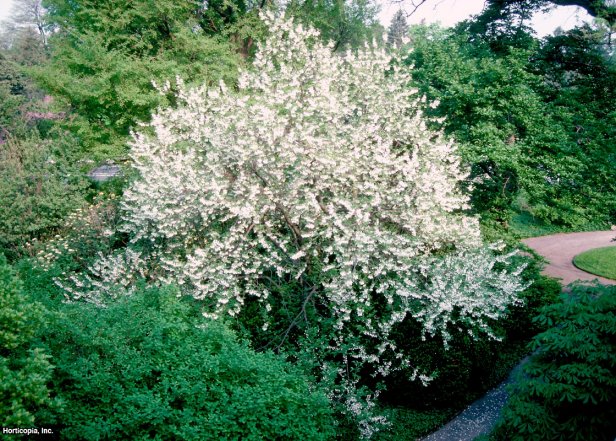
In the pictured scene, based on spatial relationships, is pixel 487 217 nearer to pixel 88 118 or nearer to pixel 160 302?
pixel 160 302

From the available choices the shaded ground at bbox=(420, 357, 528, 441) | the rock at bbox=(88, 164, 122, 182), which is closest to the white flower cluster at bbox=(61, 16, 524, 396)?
the shaded ground at bbox=(420, 357, 528, 441)

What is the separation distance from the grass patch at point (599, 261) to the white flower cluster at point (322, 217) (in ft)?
27.5

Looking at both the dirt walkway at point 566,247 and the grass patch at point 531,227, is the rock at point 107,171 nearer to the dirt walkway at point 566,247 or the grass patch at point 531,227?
the dirt walkway at point 566,247

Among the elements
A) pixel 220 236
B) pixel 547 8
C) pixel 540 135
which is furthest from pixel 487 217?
pixel 220 236

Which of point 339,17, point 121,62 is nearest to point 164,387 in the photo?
point 121,62

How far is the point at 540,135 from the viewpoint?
12.6 metres

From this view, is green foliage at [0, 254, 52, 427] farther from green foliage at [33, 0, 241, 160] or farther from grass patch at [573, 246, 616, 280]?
grass patch at [573, 246, 616, 280]

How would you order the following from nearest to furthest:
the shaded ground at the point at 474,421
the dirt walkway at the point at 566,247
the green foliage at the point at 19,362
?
the green foliage at the point at 19,362 < the shaded ground at the point at 474,421 < the dirt walkway at the point at 566,247

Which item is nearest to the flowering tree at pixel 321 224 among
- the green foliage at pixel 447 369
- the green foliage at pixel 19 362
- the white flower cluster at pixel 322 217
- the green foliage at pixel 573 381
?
the white flower cluster at pixel 322 217

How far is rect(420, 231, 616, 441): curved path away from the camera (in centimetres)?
770

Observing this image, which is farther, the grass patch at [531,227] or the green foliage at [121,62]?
the grass patch at [531,227]

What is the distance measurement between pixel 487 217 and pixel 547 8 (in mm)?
8356

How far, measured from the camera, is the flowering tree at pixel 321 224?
25.1 feet

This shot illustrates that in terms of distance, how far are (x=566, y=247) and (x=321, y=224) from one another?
15.1 metres
